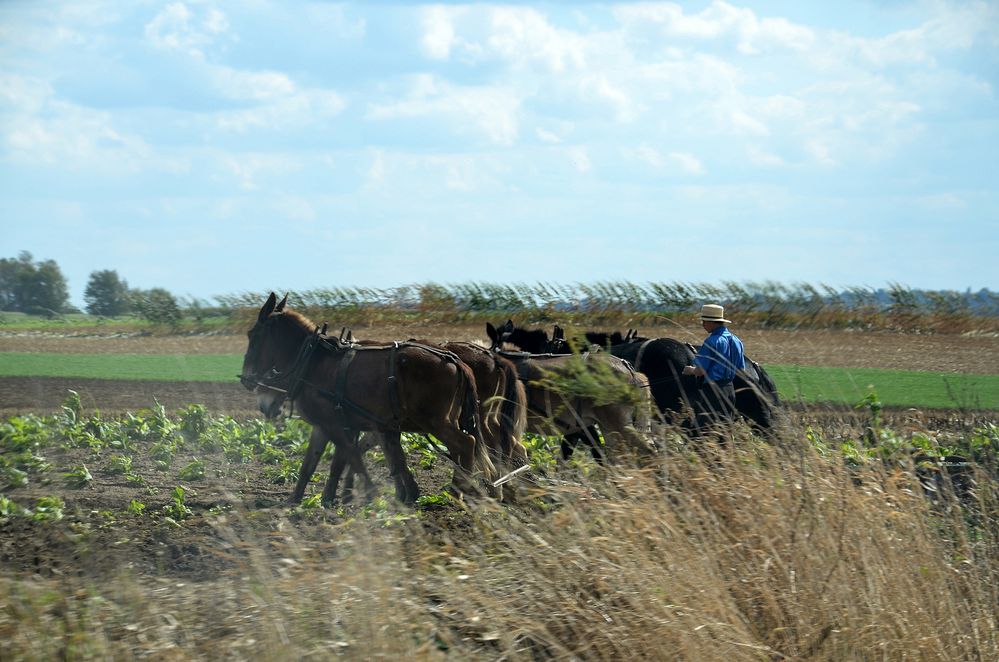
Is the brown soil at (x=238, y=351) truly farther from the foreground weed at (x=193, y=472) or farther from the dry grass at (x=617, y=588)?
the dry grass at (x=617, y=588)

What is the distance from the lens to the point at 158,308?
40.7 meters

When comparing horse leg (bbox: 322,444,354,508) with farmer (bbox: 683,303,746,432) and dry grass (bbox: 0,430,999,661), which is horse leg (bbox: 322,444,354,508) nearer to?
farmer (bbox: 683,303,746,432)

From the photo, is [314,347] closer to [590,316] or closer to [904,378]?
[904,378]

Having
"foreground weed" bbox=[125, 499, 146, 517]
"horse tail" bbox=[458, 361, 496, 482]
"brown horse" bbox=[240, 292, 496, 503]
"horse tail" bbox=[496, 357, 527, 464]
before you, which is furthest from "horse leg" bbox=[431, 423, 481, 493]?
"foreground weed" bbox=[125, 499, 146, 517]

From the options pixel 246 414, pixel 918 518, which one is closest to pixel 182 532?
pixel 918 518

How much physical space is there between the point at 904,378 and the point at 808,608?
20.2 meters

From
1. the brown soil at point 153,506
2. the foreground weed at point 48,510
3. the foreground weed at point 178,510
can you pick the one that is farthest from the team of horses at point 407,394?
the foreground weed at point 48,510

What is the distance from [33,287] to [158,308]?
17.1ft

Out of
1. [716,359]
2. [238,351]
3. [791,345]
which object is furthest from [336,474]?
[238,351]

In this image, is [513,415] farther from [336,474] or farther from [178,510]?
[178,510]

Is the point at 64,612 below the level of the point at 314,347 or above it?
below

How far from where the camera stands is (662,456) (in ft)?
Answer: 21.0

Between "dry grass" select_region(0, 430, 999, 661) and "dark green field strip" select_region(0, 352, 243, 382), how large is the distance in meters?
20.2

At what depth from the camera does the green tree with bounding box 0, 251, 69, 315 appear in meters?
40.9
